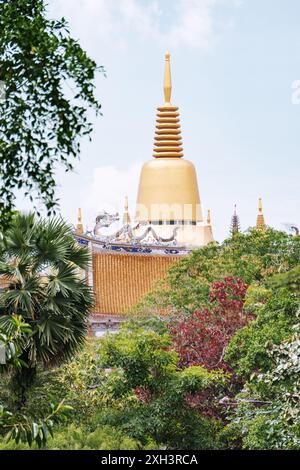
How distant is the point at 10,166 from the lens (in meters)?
15.6

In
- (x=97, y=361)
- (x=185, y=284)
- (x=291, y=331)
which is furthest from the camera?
(x=185, y=284)

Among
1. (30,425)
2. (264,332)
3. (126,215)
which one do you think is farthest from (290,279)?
(126,215)

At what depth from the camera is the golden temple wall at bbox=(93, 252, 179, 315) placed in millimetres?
44625

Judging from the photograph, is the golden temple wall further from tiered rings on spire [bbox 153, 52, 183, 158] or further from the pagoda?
tiered rings on spire [bbox 153, 52, 183, 158]

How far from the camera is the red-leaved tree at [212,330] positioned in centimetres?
2748

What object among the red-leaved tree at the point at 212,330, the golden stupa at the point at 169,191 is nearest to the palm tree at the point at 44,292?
the red-leaved tree at the point at 212,330

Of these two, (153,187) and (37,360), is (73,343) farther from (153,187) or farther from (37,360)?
(153,187)

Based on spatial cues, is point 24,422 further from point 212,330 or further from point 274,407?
point 212,330

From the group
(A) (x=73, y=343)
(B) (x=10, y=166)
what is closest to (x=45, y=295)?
(A) (x=73, y=343)

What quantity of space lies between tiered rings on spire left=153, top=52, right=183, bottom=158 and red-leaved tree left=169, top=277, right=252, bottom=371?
98.2 feet

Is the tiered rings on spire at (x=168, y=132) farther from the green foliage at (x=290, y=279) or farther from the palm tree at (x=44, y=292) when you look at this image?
the green foliage at (x=290, y=279)

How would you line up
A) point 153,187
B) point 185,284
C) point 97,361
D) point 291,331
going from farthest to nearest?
point 153,187 → point 185,284 → point 97,361 → point 291,331

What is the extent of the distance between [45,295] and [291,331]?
385cm

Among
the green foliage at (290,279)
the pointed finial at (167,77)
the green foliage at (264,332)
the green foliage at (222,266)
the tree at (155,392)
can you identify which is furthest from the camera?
the pointed finial at (167,77)
